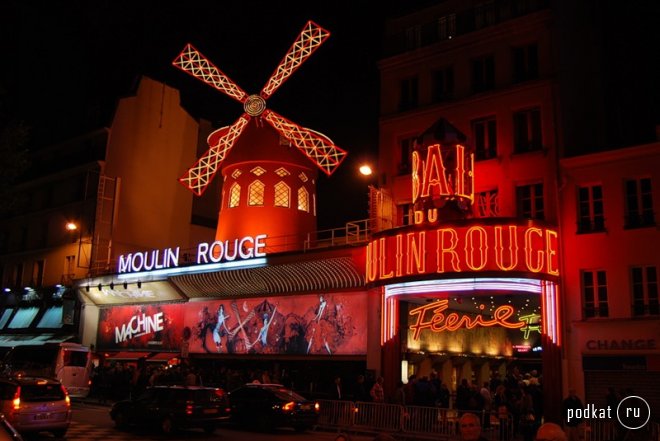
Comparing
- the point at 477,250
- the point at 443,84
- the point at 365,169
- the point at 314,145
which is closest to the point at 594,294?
the point at 477,250

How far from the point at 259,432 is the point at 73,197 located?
81.2 feet

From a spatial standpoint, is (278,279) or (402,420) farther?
(278,279)

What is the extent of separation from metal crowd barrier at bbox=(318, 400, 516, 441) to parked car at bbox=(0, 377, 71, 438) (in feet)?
22.6

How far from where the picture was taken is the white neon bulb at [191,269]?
2598cm

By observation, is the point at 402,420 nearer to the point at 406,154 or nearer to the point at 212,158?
the point at 406,154

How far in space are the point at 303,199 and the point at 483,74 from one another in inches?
424

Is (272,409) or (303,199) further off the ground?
(303,199)

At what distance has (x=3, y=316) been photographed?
41.2 meters

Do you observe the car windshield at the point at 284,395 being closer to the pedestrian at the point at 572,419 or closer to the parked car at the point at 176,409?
the parked car at the point at 176,409

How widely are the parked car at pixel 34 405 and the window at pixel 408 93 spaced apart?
577 inches

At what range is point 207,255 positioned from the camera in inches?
1092

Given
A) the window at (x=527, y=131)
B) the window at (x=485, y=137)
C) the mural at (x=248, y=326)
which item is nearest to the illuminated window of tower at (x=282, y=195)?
the mural at (x=248, y=326)

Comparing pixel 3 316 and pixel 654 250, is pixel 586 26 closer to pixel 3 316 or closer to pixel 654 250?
pixel 654 250

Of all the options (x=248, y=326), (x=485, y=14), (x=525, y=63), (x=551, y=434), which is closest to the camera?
(x=551, y=434)
